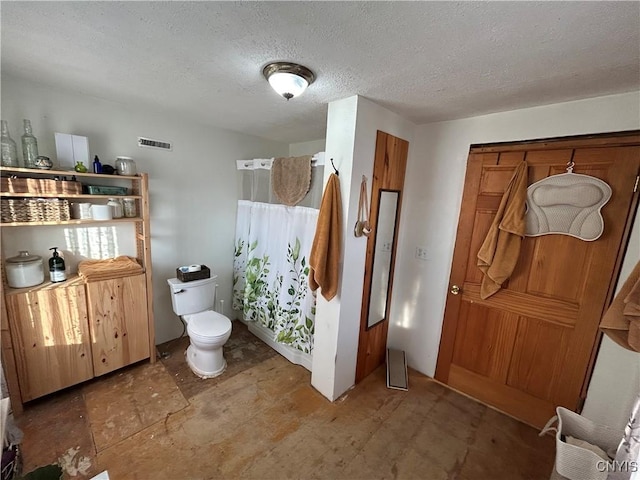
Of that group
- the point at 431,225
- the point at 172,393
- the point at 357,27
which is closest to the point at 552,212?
the point at 431,225

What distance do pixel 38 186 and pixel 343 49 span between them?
2.03m

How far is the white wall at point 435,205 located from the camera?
169 cm

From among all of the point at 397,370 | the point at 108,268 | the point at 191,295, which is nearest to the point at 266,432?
the point at 397,370

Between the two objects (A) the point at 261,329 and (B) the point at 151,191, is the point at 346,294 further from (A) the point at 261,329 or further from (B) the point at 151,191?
(B) the point at 151,191

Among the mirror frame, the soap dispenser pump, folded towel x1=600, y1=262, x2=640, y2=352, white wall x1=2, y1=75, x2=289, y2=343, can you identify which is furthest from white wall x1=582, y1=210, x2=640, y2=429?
the soap dispenser pump

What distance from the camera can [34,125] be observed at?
1.80 m

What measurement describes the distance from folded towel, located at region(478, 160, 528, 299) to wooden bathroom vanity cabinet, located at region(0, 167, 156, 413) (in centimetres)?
264

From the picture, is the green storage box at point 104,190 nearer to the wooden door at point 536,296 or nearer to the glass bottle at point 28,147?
the glass bottle at point 28,147

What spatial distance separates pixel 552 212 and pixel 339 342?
5.51ft

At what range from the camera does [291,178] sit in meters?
2.32

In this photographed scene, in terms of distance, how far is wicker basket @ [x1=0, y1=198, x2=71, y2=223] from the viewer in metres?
1.62

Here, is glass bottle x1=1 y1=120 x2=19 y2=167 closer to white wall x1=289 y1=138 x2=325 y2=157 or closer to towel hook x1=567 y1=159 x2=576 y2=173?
white wall x1=289 y1=138 x2=325 y2=157

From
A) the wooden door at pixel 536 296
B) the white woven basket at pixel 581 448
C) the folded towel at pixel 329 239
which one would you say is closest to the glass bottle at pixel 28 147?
the folded towel at pixel 329 239

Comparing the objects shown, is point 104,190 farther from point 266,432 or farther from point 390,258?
point 390,258
